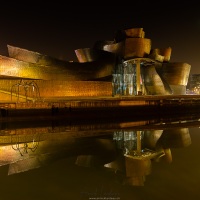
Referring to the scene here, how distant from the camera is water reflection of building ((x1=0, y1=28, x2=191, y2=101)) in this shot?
17.5 m

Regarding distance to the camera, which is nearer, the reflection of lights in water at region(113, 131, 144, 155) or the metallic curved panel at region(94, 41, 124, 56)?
the reflection of lights in water at region(113, 131, 144, 155)

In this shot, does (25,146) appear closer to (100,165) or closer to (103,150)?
(103,150)

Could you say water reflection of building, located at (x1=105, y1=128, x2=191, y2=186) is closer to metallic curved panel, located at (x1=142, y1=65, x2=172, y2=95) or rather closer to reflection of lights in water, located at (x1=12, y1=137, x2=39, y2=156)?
reflection of lights in water, located at (x1=12, y1=137, x2=39, y2=156)

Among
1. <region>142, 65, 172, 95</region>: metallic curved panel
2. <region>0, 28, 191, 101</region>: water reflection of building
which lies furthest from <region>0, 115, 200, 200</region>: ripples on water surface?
<region>142, 65, 172, 95</region>: metallic curved panel

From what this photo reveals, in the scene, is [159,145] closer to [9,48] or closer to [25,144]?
[25,144]

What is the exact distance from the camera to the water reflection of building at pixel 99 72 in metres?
17.5

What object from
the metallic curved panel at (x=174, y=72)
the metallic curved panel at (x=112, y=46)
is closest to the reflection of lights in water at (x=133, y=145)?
the metallic curved panel at (x=112, y=46)

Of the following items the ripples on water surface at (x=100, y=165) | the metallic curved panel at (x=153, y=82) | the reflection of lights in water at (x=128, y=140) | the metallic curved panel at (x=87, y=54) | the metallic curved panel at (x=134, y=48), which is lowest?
the ripples on water surface at (x=100, y=165)

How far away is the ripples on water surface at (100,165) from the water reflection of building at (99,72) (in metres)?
7.84

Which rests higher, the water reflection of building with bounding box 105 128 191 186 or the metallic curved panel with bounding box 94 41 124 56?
the metallic curved panel with bounding box 94 41 124 56

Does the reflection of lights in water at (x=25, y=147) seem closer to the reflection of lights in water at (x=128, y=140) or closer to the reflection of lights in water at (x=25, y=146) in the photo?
the reflection of lights in water at (x=25, y=146)

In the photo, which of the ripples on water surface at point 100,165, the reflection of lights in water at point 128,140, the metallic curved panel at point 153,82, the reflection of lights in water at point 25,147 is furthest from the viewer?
the metallic curved panel at point 153,82

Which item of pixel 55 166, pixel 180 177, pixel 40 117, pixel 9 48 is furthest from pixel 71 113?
pixel 180 177

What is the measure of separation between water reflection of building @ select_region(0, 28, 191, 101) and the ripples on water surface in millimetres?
7840
